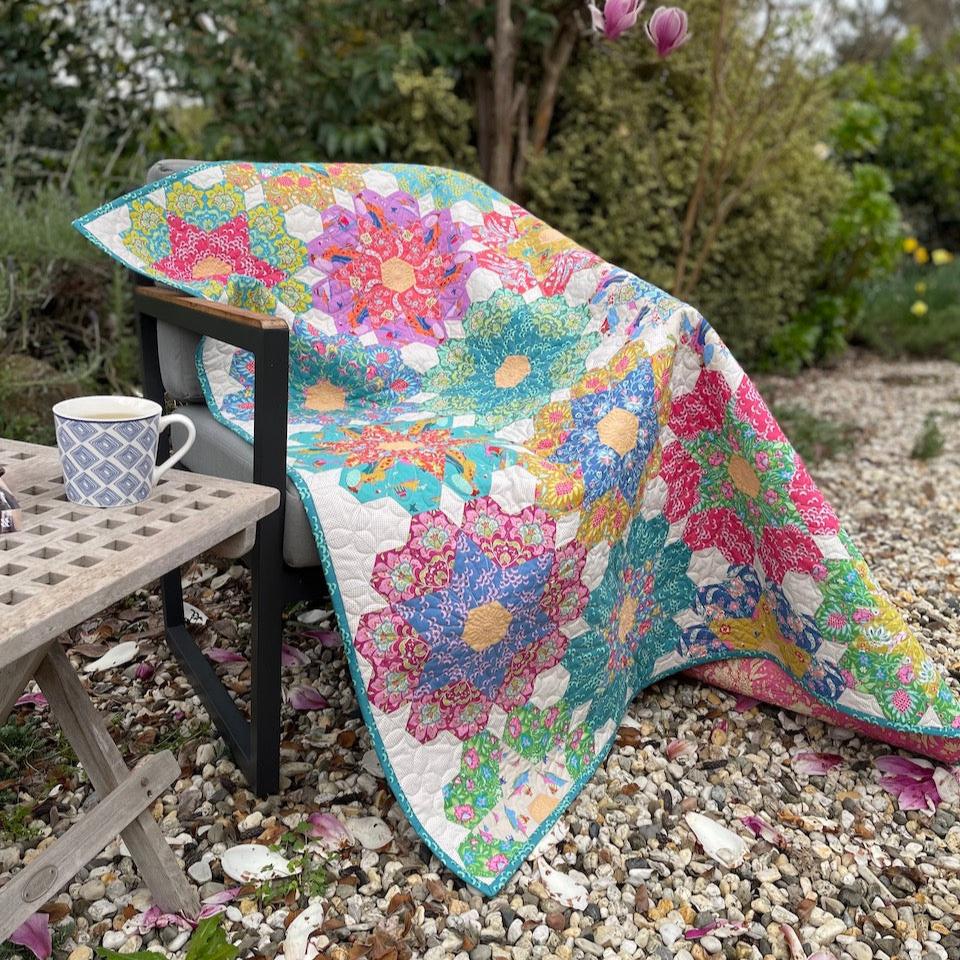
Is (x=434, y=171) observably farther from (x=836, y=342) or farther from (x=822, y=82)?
(x=836, y=342)

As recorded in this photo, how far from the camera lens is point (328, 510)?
153 centimetres

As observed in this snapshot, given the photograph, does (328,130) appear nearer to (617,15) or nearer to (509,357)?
(509,357)

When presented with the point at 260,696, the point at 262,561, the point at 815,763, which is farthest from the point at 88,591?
the point at 815,763

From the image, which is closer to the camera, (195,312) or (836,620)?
(195,312)

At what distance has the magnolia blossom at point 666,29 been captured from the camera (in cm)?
162

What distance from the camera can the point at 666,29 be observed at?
164cm

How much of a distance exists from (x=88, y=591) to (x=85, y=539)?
0.58ft

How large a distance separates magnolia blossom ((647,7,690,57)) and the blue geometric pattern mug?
103cm

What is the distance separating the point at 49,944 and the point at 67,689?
1.14 ft

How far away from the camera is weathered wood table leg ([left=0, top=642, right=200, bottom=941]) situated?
128 cm

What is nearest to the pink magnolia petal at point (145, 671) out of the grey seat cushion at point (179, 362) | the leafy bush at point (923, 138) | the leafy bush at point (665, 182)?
the grey seat cushion at point (179, 362)

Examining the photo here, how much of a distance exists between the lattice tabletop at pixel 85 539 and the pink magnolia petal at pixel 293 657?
84 cm

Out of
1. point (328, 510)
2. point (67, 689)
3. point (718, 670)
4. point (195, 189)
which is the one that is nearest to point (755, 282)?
point (718, 670)

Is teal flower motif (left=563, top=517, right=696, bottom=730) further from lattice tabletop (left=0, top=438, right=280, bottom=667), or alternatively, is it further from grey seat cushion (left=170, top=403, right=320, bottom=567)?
lattice tabletop (left=0, top=438, right=280, bottom=667)
